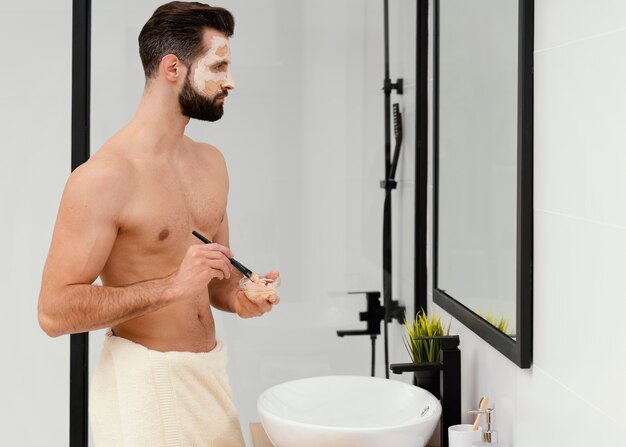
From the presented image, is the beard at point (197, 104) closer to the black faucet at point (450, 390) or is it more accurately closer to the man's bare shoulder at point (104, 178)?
the man's bare shoulder at point (104, 178)

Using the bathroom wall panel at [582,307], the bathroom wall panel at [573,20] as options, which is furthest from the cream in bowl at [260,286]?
the bathroom wall panel at [573,20]

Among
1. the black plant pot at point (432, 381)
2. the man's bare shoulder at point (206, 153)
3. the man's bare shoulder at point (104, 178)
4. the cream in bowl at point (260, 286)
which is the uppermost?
the man's bare shoulder at point (206, 153)

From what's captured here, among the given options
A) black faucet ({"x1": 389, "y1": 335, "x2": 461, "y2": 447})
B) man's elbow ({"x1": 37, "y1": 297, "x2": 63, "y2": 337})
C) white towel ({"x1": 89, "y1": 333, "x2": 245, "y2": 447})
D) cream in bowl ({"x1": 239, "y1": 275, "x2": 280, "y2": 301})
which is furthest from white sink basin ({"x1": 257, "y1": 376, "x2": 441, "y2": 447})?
man's elbow ({"x1": 37, "y1": 297, "x2": 63, "y2": 337})

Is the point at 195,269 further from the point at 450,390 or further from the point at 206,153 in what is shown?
the point at 450,390

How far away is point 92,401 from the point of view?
1816mm

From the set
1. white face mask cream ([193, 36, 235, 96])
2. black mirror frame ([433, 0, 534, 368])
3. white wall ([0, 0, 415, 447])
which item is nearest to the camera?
black mirror frame ([433, 0, 534, 368])

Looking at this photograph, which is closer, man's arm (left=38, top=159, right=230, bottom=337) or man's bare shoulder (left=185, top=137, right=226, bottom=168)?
man's arm (left=38, top=159, right=230, bottom=337)

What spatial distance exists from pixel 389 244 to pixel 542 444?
3.26 ft

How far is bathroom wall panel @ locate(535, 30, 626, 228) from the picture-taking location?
1.21 meters

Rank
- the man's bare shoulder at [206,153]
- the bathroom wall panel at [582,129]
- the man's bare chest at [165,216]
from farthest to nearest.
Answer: the man's bare shoulder at [206,153]
the man's bare chest at [165,216]
the bathroom wall panel at [582,129]

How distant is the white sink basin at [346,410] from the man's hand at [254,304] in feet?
0.64

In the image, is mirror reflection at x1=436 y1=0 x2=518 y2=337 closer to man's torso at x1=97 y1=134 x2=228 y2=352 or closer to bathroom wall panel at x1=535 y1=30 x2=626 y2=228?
bathroom wall panel at x1=535 y1=30 x2=626 y2=228

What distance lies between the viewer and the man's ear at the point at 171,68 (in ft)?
6.07

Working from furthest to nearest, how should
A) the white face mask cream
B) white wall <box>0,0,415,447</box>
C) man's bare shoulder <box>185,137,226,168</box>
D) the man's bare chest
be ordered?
1. white wall <box>0,0,415,447</box>
2. man's bare shoulder <box>185,137,226,168</box>
3. the white face mask cream
4. the man's bare chest
